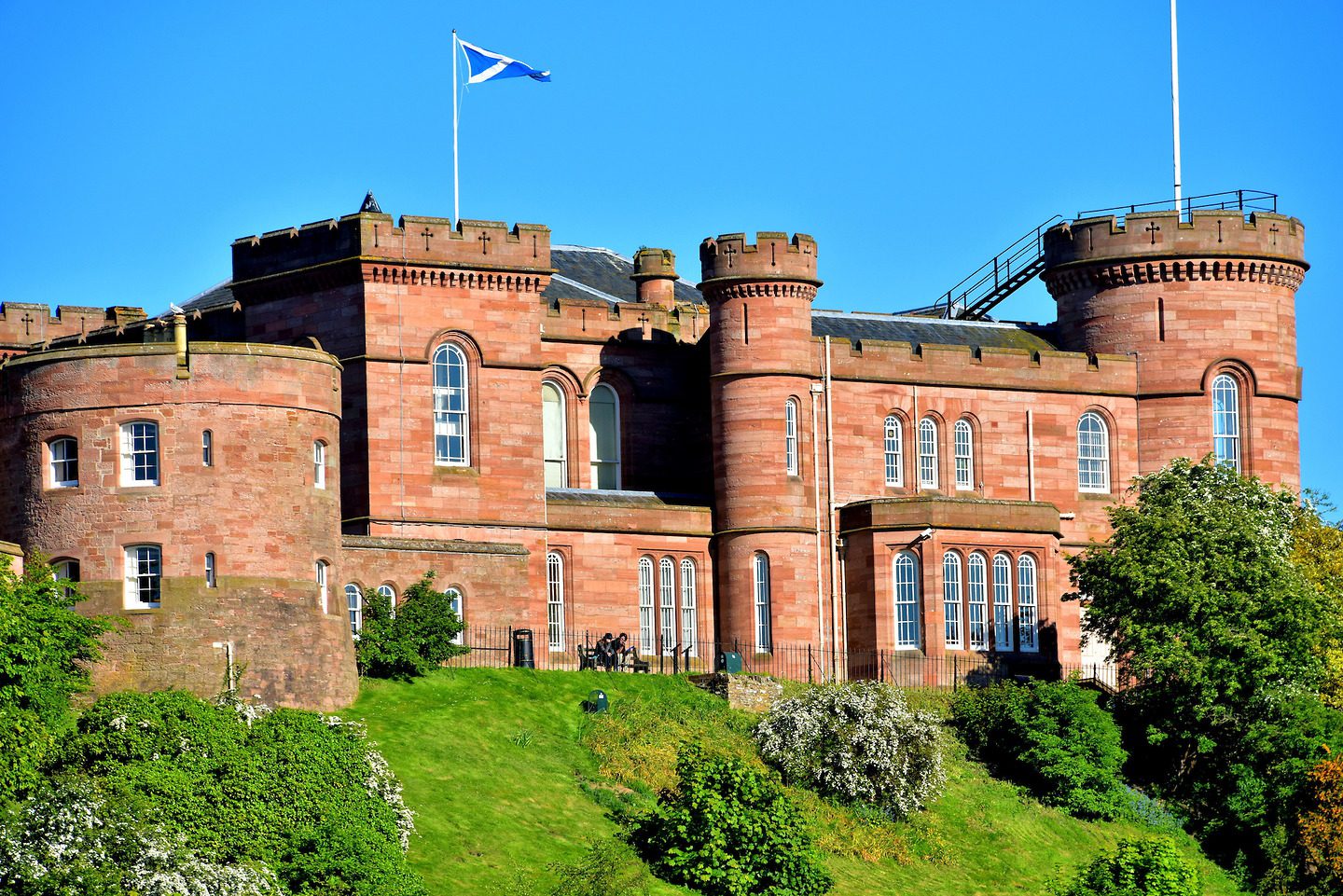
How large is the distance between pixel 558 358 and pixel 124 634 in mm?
22643

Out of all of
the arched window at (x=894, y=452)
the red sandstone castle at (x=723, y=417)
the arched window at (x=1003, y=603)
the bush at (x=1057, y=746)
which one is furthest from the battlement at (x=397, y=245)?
the bush at (x=1057, y=746)

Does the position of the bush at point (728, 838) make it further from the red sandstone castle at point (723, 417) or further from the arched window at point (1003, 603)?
the arched window at point (1003, 603)

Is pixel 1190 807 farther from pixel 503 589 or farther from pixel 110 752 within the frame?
pixel 110 752

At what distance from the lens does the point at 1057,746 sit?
2832 inches

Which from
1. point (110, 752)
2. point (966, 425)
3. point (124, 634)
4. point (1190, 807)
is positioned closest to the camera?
point (110, 752)

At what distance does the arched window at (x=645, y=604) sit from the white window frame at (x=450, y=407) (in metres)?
6.15

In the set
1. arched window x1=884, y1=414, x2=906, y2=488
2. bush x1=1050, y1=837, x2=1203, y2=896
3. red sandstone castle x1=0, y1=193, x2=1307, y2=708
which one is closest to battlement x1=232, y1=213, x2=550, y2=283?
red sandstone castle x1=0, y1=193, x2=1307, y2=708

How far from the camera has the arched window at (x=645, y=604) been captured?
79000mm

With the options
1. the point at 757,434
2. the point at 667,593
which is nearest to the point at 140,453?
the point at 667,593

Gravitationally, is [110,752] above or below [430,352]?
below

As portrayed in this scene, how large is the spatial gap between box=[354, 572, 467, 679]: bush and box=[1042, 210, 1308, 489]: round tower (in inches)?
961

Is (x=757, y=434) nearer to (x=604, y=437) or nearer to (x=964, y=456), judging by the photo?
(x=604, y=437)

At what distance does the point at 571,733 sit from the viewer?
67.6 meters

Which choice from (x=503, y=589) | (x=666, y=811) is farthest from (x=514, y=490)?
(x=666, y=811)
